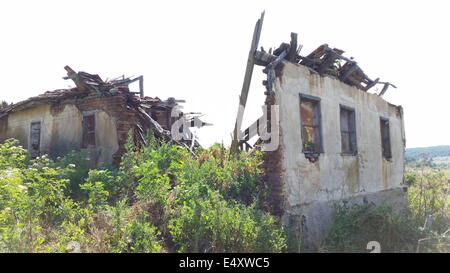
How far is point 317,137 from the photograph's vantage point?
855 cm

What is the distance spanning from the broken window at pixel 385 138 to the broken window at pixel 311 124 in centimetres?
457

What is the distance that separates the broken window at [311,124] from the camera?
8.48 metres

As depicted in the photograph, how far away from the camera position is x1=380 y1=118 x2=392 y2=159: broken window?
1227 centimetres

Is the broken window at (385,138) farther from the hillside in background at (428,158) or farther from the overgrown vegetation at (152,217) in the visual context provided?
the overgrown vegetation at (152,217)

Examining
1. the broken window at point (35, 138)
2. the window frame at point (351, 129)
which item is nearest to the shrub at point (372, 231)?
the window frame at point (351, 129)

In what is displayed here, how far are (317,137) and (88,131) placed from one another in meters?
7.05

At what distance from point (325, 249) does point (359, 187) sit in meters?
3.04

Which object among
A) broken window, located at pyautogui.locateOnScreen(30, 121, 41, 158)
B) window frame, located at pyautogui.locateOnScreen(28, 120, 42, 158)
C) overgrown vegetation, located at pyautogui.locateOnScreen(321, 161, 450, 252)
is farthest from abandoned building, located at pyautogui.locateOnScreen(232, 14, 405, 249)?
broken window, located at pyautogui.locateOnScreen(30, 121, 41, 158)

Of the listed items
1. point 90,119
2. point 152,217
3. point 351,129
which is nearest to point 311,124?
point 351,129

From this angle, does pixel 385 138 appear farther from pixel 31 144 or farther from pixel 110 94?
pixel 31 144

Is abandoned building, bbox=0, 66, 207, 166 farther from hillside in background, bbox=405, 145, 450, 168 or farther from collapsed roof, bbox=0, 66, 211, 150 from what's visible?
hillside in background, bbox=405, 145, 450, 168
